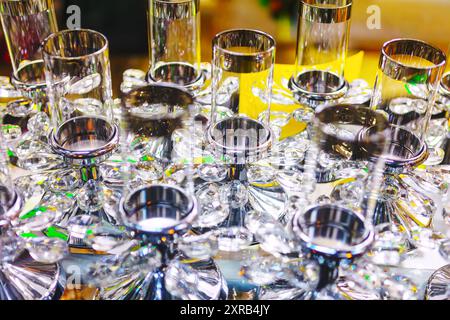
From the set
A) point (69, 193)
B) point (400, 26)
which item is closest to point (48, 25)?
point (69, 193)

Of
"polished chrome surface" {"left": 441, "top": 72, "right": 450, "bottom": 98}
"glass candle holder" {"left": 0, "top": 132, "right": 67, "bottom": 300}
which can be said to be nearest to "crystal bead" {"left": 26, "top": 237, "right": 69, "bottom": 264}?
"glass candle holder" {"left": 0, "top": 132, "right": 67, "bottom": 300}

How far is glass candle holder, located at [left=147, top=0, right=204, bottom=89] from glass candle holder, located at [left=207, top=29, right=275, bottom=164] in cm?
15

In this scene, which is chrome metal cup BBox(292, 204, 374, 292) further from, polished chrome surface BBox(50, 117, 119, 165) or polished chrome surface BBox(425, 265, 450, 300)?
polished chrome surface BBox(50, 117, 119, 165)

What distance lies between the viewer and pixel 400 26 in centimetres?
166

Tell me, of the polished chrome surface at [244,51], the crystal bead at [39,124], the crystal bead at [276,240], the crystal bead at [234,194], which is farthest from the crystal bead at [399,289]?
the crystal bead at [39,124]

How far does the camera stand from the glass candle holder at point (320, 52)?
864 millimetres

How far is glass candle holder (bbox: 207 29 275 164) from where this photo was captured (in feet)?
2.22

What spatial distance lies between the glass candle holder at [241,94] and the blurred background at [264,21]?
0.46m

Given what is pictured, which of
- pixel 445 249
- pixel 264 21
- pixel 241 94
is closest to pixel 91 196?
pixel 241 94

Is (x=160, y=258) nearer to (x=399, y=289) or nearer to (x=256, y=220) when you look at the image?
(x=256, y=220)

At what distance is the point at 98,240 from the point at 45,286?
0.08 meters

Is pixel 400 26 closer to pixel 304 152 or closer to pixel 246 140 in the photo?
pixel 304 152

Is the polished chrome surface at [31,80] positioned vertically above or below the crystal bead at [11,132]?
above

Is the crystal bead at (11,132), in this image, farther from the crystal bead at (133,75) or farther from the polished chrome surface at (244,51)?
the polished chrome surface at (244,51)
